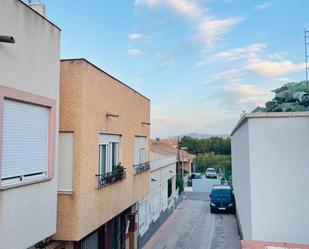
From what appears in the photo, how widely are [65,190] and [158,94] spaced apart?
13.6 meters

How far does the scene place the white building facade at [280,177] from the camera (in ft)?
29.9

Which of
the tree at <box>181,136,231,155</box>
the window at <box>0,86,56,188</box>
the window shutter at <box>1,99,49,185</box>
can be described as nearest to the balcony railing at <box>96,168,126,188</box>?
the window at <box>0,86,56,188</box>

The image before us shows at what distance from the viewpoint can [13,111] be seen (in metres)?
6.39

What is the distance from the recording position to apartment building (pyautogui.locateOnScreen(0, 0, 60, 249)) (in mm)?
6043

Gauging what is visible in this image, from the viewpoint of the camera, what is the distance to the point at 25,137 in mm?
6781

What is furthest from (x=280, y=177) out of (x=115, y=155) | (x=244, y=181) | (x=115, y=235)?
(x=115, y=235)

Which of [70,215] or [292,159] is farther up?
[292,159]

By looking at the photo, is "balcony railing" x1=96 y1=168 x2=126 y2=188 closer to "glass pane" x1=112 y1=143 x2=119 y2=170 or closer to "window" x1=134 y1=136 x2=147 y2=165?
"glass pane" x1=112 y1=143 x2=119 y2=170

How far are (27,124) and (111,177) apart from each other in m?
4.83

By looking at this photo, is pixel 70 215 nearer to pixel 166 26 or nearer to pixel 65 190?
pixel 65 190

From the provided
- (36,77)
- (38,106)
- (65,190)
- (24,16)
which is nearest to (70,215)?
(65,190)

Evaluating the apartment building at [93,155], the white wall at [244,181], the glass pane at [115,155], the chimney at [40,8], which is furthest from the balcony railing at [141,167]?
the chimney at [40,8]

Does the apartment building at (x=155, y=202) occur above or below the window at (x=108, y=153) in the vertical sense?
below

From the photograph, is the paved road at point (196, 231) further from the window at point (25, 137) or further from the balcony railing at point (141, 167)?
the window at point (25, 137)
